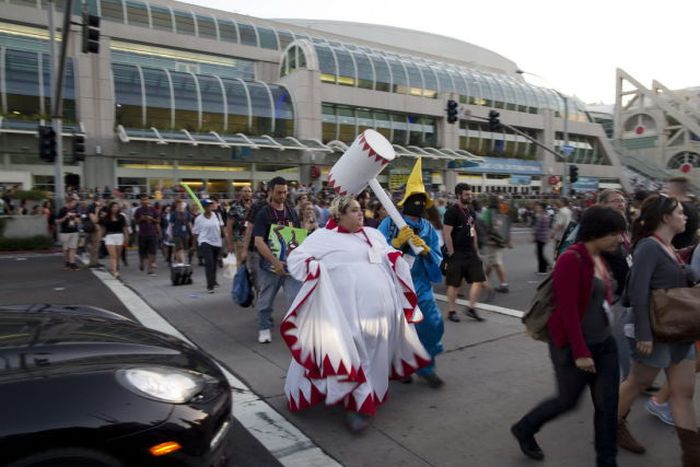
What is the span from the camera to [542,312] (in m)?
2.76

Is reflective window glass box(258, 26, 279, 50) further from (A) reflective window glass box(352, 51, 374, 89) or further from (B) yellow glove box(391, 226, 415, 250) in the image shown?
(B) yellow glove box(391, 226, 415, 250)

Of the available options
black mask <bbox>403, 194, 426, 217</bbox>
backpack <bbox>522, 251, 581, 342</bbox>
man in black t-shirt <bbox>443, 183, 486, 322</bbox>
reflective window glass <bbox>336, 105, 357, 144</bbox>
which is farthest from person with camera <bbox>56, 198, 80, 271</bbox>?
reflective window glass <bbox>336, 105, 357, 144</bbox>

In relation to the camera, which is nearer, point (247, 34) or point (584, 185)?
point (247, 34)

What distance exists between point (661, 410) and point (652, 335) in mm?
1043

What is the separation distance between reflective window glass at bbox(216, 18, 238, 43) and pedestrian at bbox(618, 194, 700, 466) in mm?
38073

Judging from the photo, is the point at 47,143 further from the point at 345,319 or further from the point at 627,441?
the point at 627,441

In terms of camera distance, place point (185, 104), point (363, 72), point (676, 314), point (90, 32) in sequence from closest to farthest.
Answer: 1. point (676, 314)
2. point (90, 32)
3. point (185, 104)
4. point (363, 72)

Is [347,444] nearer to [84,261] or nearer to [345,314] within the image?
[345,314]

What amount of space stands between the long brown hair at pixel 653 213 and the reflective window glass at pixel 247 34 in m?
38.4

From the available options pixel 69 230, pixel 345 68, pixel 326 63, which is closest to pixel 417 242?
pixel 69 230

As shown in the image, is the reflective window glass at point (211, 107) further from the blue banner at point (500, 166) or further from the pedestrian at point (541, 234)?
the pedestrian at point (541, 234)

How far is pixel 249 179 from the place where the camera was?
3042 cm

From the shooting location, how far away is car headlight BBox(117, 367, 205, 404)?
215 centimetres

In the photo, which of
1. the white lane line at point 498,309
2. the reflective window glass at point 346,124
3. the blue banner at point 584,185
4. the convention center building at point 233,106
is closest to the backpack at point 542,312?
the white lane line at point 498,309
